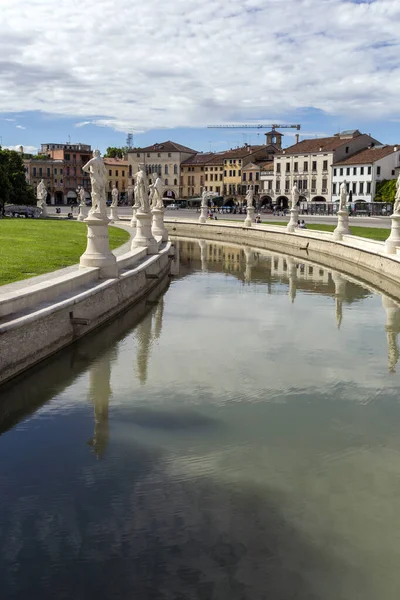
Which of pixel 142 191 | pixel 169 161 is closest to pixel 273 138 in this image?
pixel 169 161

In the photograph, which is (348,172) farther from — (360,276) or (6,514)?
(6,514)

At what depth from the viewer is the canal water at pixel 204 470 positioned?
A: 6559mm

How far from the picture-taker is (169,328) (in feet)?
58.4

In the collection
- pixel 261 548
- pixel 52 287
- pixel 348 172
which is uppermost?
pixel 348 172

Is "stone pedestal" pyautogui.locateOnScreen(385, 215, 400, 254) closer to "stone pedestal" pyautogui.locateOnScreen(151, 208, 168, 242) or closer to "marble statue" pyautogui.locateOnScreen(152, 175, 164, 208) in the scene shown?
"marble statue" pyautogui.locateOnScreen(152, 175, 164, 208)

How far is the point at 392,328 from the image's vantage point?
18312mm

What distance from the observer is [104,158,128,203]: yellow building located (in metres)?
132

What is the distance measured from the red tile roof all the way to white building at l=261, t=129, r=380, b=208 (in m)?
2.32

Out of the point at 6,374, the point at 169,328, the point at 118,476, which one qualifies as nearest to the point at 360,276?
the point at 169,328

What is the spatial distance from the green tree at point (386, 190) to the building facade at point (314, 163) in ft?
33.3

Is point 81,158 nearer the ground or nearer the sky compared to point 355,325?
nearer the sky

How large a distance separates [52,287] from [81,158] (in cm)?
12470

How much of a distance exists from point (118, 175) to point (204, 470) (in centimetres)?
12931

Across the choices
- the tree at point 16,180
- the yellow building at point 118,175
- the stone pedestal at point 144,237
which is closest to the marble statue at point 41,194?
the tree at point 16,180
